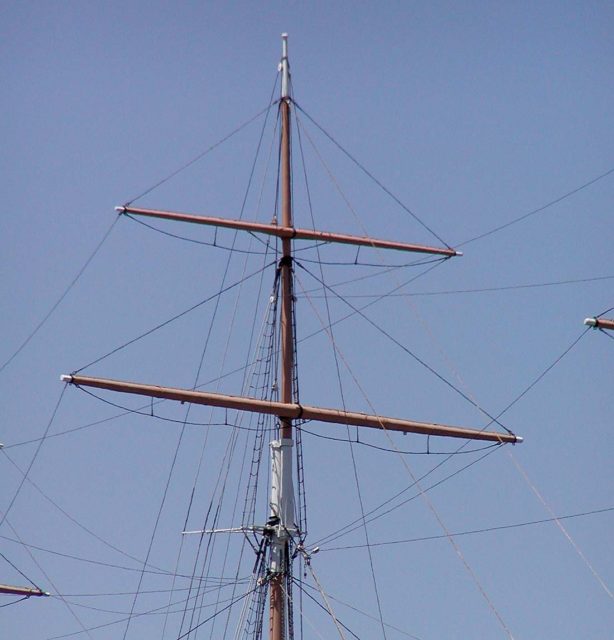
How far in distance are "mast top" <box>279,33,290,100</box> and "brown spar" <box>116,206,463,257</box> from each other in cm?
414

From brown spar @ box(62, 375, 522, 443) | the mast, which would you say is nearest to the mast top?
the mast

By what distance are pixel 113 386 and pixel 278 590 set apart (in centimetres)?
690

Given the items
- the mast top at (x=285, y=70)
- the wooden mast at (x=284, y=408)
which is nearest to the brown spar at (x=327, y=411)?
the wooden mast at (x=284, y=408)

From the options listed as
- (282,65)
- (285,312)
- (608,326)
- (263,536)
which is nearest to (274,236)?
(285,312)

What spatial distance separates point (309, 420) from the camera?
150 feet

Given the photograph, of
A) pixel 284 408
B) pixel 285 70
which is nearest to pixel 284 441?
pixel 284 408

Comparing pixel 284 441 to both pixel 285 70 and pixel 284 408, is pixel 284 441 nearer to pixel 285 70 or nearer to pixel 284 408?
pixel 284 408

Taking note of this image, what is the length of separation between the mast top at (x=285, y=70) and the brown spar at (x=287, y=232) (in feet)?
13.6

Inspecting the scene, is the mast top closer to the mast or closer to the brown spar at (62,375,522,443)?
the mast

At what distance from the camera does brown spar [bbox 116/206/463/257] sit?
46.2m

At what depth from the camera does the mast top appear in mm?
48625

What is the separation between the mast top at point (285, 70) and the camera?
48.6 metres

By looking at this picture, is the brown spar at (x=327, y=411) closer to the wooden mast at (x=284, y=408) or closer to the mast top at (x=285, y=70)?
the wooden mast at (x=284, y=408)

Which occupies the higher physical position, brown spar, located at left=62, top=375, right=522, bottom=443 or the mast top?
the mast top
